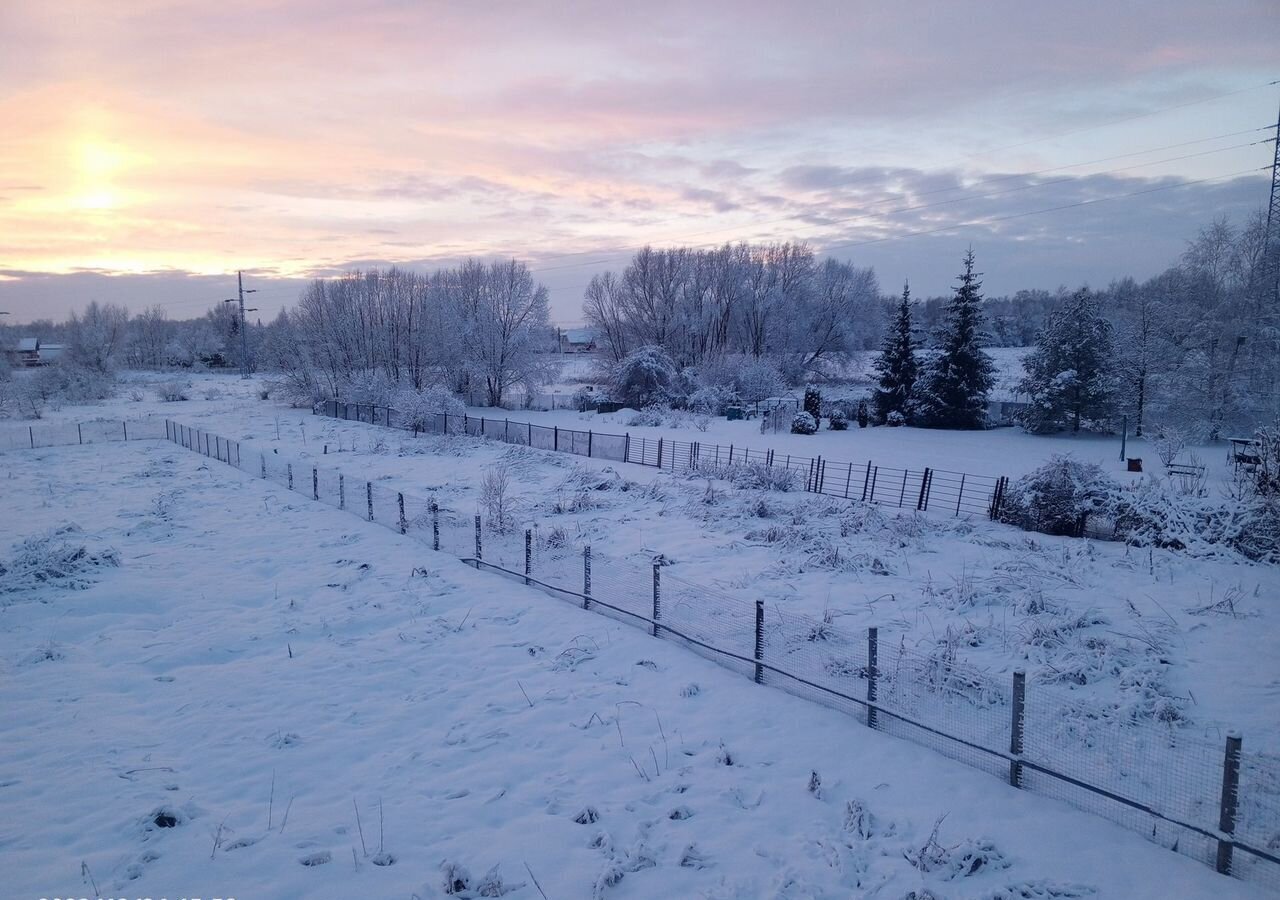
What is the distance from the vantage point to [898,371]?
140ft

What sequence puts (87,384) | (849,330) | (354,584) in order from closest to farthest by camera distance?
(354,584), (87,384), (849,330)

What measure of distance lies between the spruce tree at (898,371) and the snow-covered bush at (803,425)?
794cm

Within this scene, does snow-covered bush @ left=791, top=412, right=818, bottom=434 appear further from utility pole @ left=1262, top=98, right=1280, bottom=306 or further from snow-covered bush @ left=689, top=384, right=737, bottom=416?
utility pole @ left=1262, top=98, right=1280, bottom=306

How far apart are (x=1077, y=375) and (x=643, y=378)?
Answer: 26894 millimetres

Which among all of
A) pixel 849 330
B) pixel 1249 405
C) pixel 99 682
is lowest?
pixel 99 682

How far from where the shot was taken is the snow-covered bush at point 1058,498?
16.4 m

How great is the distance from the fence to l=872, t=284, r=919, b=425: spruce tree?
16.1m

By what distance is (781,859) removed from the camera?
5410 mm

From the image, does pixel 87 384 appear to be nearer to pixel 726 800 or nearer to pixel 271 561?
pixel 271 561

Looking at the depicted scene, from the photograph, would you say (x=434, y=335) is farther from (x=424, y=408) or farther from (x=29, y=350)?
(x=29, y=350)

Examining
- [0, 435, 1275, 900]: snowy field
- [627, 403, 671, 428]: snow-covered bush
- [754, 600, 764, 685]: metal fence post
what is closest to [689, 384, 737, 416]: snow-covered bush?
[627, 403, 671, 428]: snow-covered bush

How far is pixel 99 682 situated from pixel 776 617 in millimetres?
8945

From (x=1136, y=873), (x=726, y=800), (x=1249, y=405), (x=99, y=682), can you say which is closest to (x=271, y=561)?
(x=99, y=682)

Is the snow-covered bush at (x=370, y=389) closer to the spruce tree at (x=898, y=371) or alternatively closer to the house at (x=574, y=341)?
the spruce tree at (x=898, y=371)
